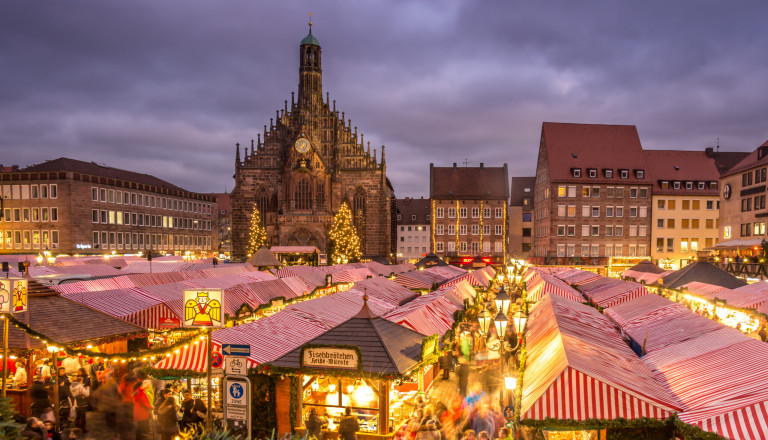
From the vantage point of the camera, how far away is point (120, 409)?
27.9 ft

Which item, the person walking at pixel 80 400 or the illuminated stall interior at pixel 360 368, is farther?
the person walking at pixel 80 400

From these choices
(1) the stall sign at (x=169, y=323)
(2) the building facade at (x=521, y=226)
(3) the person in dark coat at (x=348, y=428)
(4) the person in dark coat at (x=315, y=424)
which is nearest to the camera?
(3) the person in dark coat at (x=348, y=428)

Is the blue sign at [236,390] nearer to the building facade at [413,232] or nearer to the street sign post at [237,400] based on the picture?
the street sign post at [237,400]

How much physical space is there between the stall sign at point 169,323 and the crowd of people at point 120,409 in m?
1.94

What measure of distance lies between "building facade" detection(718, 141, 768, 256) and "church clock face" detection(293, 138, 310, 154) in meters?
39.3

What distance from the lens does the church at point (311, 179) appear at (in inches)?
2298

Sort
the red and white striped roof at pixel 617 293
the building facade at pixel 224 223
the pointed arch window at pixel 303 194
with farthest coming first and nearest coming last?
1. the building facade at pixel 224 223
2. the pointed arch window at pixel 303 194
3. the red and white striped roof at pixel 617 293

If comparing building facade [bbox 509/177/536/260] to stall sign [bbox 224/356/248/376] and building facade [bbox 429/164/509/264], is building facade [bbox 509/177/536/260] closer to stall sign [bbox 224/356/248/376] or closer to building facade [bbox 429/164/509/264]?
building facade [bbox 429/164/509/264]

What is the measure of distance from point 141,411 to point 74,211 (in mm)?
55125

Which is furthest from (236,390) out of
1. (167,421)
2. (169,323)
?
(169,323)

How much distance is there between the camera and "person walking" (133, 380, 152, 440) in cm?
852

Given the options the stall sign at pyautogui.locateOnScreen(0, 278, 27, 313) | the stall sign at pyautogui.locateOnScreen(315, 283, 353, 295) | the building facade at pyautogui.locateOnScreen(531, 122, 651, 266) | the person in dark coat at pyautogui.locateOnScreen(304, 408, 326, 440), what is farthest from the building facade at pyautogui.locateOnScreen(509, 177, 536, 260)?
the stall sign at pyautogui.locateOnScreen(0, 278, 27, 313)

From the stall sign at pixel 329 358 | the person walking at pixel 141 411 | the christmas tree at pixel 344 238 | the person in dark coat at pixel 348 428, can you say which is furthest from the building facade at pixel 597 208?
the person walking at pixel 141 411

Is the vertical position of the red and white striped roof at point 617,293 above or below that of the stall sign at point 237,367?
below
